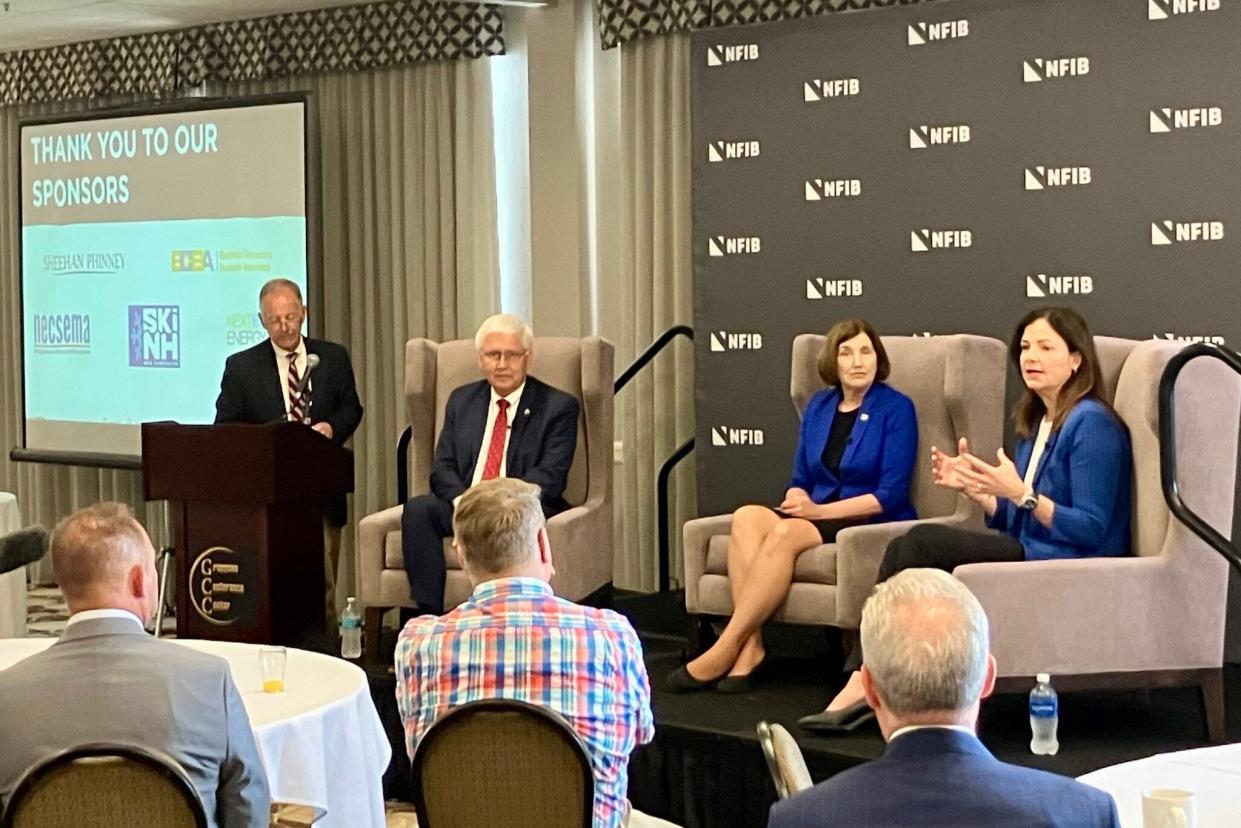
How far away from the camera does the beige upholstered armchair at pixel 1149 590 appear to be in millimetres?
4383

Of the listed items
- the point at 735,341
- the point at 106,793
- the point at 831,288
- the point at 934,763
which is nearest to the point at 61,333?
the point at 735,341

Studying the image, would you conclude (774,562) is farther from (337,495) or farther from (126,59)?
(126,59)

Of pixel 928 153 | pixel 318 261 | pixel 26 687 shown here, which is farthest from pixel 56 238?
pixel 26 687

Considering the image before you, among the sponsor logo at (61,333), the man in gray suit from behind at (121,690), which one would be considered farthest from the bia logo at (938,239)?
the sponsor logo at (61,333)

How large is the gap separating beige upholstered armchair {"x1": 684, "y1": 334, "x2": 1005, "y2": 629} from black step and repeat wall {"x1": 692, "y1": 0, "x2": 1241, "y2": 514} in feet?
1.39

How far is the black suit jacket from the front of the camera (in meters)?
5.77

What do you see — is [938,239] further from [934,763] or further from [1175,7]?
[934,763]

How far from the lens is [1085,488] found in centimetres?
448

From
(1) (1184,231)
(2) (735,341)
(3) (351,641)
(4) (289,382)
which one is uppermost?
(1) (1184,231)

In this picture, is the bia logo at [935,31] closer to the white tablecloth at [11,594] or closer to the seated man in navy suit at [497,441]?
the seated man in navy suit at [497,441]

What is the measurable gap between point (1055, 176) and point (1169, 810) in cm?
360

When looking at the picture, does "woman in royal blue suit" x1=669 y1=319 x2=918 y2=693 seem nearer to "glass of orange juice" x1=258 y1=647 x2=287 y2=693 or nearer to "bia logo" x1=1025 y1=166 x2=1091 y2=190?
"bia logo" x1=1025 y1=166 x2=1091 y2=190

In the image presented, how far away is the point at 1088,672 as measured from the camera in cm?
444

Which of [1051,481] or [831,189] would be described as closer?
[1051,481]
